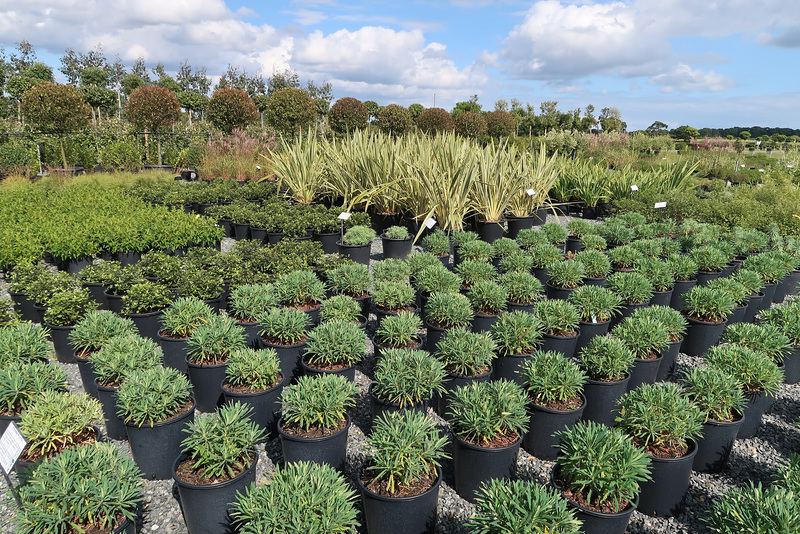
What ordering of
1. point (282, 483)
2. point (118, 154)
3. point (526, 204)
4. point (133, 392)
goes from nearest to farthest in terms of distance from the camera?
1. point (282, 483)
2. point (133, 392)
3. point (526, 204)
4. point (118, 154)

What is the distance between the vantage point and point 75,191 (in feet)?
29.1

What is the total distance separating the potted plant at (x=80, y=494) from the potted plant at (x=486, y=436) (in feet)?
5.28

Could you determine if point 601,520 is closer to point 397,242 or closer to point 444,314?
point 444,314

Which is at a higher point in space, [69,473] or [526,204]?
[526,204]

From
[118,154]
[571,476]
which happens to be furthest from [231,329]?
[118,154]

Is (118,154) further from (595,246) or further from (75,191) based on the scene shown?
(595,246)

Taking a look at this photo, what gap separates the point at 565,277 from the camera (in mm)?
4840

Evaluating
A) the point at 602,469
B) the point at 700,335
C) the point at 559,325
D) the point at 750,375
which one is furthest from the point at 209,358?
the point at 700,335

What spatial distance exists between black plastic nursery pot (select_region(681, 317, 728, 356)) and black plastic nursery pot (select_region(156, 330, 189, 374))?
14.5 ft

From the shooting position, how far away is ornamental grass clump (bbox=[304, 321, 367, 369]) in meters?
3.25

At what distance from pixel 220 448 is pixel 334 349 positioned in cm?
114

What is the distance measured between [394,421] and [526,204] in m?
6.48

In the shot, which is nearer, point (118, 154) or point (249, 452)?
point (249, 452)

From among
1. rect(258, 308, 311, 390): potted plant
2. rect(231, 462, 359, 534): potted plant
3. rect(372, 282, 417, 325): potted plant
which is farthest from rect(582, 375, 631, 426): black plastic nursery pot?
rect(258, 308, 311, 390): potted plant
